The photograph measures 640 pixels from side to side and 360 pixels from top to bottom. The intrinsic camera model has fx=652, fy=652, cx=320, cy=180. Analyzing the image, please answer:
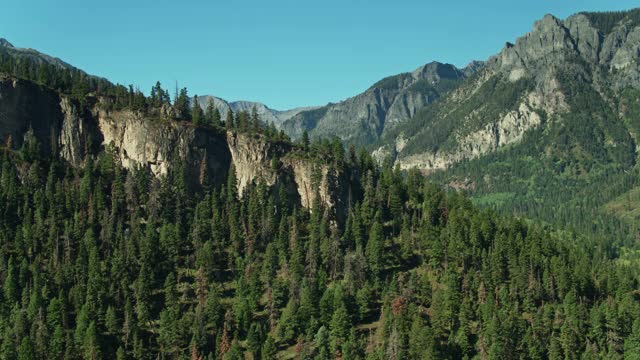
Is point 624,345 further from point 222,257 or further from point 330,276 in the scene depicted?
point 222,257

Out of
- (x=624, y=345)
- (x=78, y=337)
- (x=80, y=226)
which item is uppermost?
(x=80, y=226)

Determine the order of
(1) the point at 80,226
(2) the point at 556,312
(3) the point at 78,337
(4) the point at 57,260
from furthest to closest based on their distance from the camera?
1. (1) the point at 80,226
2. (4) the point at 57,260
3. (2) the point at 556,312
4. (3) the point at 78,337

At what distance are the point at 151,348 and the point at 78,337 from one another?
690 inches

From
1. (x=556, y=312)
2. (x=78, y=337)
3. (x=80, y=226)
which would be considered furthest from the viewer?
(x=80, y=226)

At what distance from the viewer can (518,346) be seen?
159 meters

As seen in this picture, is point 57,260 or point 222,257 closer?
point 57,260

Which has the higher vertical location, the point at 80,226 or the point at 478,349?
the point at 80,226

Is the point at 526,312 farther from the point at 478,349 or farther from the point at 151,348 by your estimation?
the point at 151,348

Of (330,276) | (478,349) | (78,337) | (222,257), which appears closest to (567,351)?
(478,349)

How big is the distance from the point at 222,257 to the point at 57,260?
152 ft

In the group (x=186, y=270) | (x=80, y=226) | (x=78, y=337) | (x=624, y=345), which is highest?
(x=80, y=226)

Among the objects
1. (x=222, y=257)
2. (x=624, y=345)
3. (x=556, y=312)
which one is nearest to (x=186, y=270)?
(x=222, y=257)

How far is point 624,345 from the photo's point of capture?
161125 mm

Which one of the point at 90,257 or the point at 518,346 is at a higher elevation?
the point at 90,257
